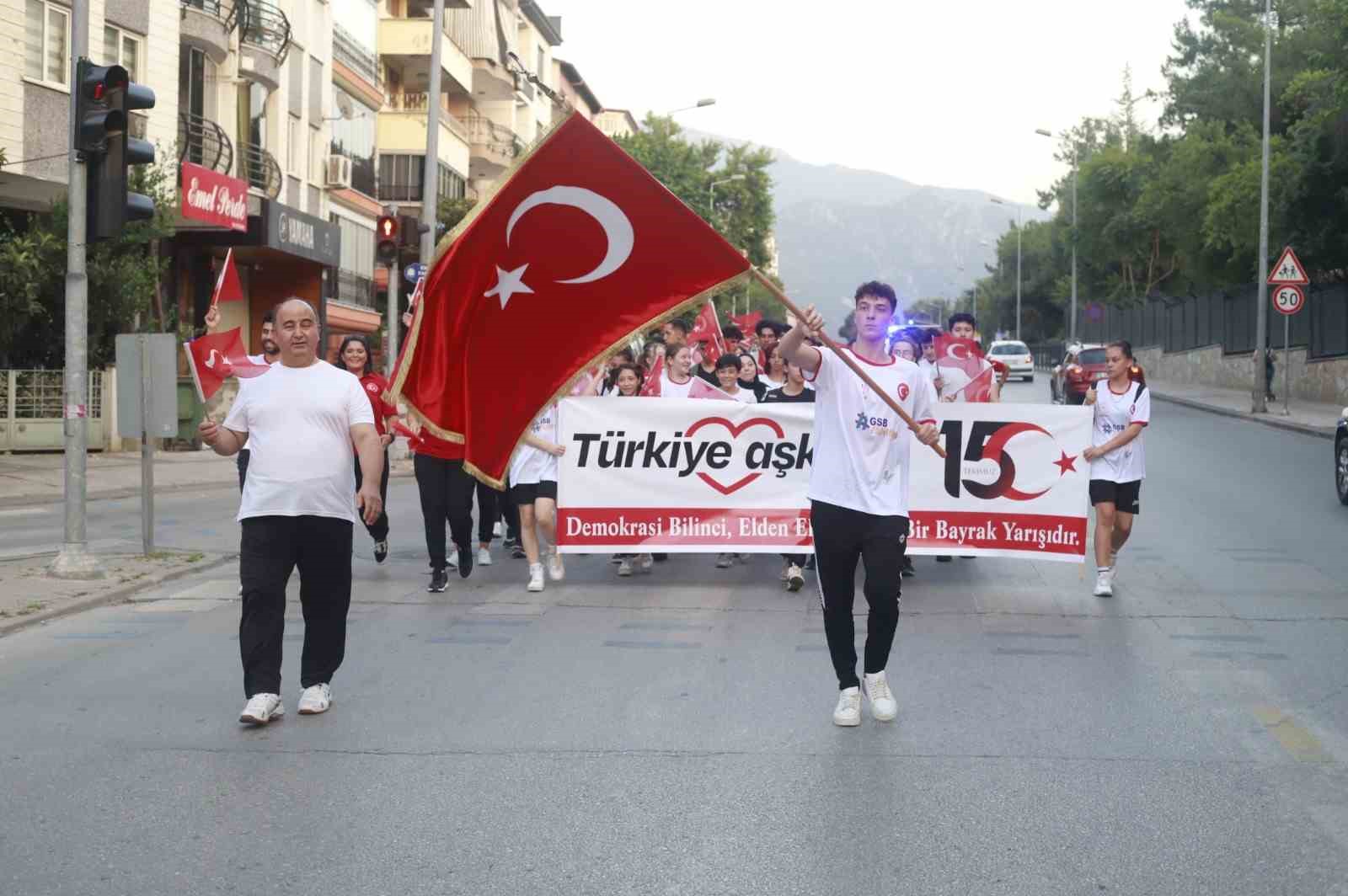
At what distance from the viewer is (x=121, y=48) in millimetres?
27891

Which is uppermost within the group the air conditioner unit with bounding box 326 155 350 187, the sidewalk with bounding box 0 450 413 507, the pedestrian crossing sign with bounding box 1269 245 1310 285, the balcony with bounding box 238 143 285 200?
the air conditioner unit with bounding box 326 155 350 187

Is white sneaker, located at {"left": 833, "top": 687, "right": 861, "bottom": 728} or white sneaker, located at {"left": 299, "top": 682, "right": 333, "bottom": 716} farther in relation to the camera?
white sneaker, located at {"left": 299, "top": 682, "right": 333, "bottom": 716}

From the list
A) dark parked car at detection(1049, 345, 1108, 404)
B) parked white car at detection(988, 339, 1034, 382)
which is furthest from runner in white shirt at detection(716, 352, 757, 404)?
parked white car at detection(988, 339, 1034, 382)

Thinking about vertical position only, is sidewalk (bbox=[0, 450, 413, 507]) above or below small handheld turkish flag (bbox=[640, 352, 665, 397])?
below

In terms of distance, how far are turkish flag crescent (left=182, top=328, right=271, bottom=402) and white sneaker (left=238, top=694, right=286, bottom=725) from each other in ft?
20.0

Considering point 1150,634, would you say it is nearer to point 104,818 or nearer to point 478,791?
point 478,791

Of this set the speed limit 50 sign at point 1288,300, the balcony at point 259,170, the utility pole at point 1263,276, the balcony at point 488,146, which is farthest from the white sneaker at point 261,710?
the balcony at point 488,146

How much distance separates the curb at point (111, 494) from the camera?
63.1 feet

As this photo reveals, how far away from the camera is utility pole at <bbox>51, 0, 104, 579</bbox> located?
11.9 metres

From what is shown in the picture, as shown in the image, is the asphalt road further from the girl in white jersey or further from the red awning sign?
the red awning sign

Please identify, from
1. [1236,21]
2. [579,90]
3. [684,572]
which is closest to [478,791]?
[684,572]

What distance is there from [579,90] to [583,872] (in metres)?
91.0

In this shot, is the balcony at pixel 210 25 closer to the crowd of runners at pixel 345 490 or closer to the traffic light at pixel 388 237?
the traffic light at pixel 388 237

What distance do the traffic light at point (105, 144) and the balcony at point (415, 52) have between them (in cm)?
3718
